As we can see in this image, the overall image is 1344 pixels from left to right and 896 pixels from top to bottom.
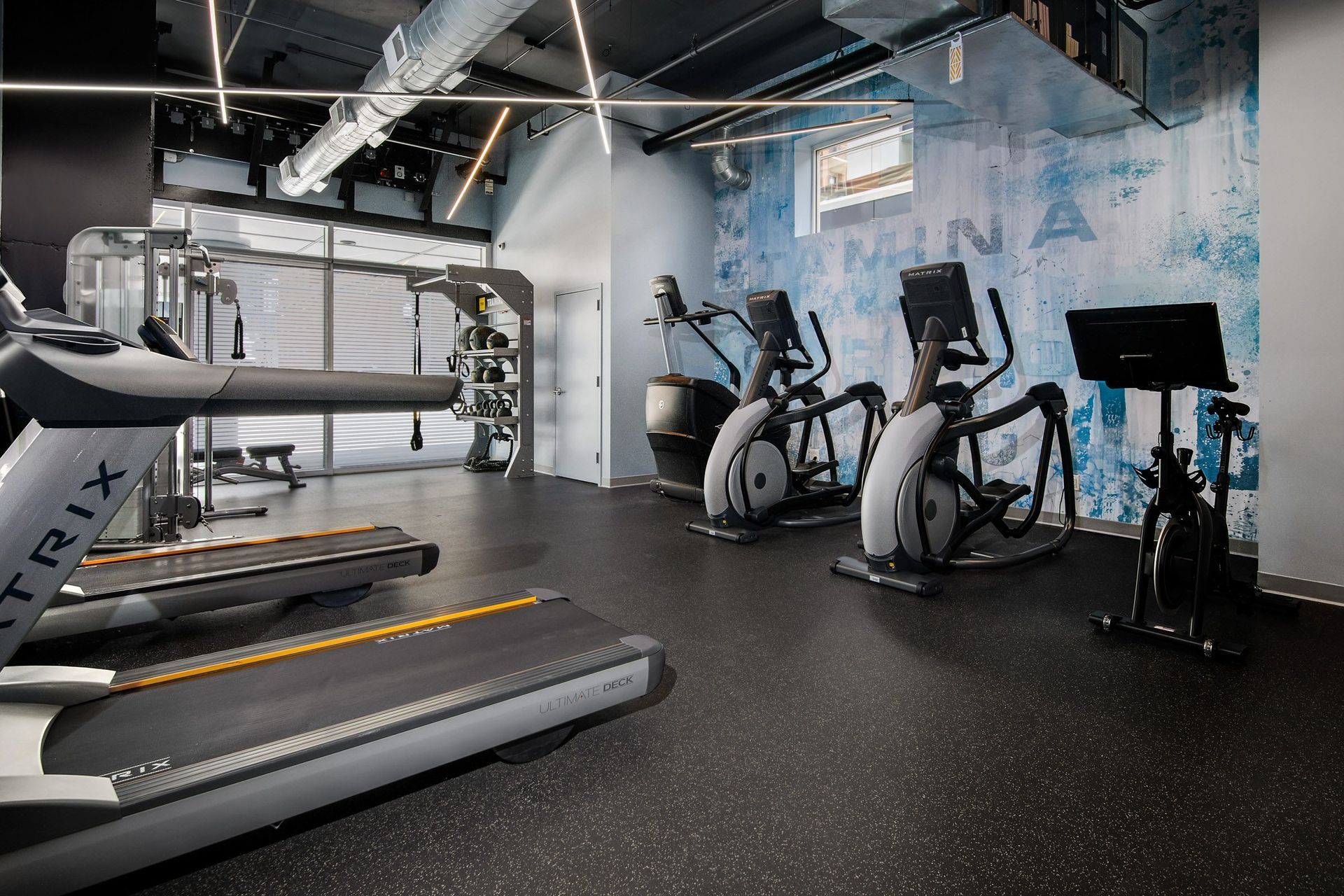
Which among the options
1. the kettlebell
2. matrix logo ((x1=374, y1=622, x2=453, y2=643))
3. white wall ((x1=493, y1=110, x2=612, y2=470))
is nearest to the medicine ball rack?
the kettlebell

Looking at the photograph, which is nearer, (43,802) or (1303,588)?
(43,802)

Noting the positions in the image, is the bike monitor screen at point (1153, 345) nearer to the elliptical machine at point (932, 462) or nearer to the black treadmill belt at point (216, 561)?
the elliptical machine at point (932, 462)

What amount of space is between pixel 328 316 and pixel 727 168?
4781 millimetres

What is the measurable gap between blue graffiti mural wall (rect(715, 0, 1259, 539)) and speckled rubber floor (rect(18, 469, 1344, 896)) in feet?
5.69

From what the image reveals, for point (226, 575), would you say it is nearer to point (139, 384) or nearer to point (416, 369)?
point (139, 384)

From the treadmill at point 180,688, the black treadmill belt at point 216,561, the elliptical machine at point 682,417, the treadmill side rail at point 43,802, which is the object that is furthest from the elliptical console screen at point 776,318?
the treadmill side rail at point 43,802

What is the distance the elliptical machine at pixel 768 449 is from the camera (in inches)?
186

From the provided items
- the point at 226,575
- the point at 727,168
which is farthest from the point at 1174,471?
the point at 727,168

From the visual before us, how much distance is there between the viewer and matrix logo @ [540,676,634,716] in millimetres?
1851

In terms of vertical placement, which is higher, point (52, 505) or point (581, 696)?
point (52, 505)

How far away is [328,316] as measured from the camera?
7938mm

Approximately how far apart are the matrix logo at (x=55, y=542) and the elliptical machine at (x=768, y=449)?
3664 mm

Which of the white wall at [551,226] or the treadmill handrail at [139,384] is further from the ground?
the white wall at [551,226]

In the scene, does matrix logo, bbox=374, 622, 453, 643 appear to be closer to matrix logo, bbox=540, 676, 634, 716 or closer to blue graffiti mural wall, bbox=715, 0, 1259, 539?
matrix logo, bbox=540, 676, 634, 716
